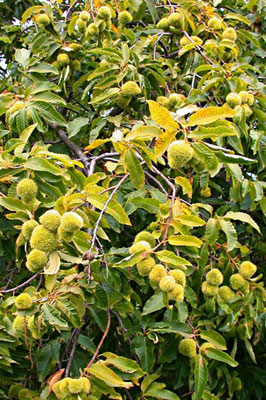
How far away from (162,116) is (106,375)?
2.23 ft

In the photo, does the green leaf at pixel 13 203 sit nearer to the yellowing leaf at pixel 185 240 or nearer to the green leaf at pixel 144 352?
the yellowing leaf at pixel 185 240

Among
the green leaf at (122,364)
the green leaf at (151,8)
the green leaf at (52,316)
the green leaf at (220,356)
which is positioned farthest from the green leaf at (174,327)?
the green leaf at (151,8)

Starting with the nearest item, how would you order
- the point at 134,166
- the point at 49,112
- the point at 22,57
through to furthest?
the point at 134,166 < the point at 49,112 < the point at 22,57

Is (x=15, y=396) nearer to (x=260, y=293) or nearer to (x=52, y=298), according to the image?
(x=52, y=298)

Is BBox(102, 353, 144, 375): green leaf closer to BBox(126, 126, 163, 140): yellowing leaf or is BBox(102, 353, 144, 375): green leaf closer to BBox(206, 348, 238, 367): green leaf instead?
BBox(206, 348, 238, 367): green leaf

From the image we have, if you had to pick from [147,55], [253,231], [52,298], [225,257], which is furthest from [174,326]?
[147,55]

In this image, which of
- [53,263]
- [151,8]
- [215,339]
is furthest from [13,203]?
[151,8]

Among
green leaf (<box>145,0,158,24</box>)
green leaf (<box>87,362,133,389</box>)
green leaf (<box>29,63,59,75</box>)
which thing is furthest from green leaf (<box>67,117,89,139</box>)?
green leaf (<box>87,362,133,389</box>)

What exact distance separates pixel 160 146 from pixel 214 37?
67.7 inches

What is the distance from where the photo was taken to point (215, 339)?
5.24 feet

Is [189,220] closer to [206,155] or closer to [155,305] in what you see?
[206,155]

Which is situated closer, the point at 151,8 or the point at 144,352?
the point at 144,352

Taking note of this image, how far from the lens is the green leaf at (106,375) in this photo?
1264mm

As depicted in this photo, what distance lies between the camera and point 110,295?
161cm
